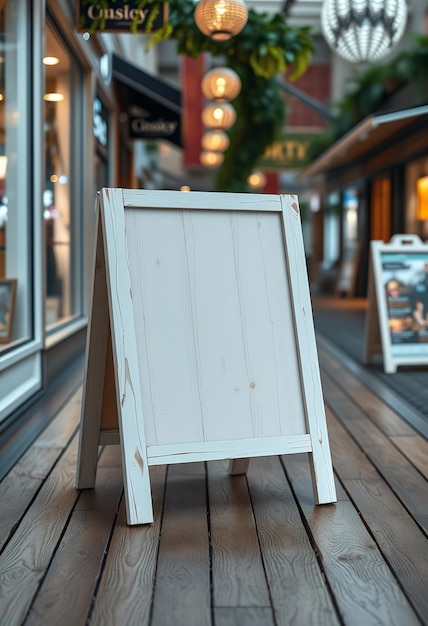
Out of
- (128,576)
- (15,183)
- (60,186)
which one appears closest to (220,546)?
(128,576)

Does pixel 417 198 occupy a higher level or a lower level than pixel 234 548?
higher

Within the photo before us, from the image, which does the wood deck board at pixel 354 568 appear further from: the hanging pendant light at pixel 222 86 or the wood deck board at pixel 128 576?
the hanging pendant light at pixel 222 86

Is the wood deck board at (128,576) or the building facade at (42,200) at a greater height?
the building facade at (42,200)

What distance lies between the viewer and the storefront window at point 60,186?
5324mm

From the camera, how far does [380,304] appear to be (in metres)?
5.49

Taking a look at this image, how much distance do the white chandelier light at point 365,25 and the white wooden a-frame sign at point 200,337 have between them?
3.39 metres

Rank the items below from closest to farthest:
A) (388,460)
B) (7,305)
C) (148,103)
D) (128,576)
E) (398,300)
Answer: (128,576)
(388,460)
(7,305)
(398,300)
(148,103)

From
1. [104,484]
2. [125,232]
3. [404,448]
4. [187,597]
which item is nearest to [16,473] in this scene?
[104,484]

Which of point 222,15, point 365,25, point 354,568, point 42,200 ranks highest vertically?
point 365,25

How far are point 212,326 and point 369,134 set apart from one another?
8.76 metres

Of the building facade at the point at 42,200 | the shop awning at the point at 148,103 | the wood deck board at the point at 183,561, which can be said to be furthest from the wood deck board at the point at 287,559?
the shop awning at the point at 148,103

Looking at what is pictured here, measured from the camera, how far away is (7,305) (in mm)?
4223

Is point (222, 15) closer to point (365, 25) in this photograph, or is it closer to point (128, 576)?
point (365, 25)

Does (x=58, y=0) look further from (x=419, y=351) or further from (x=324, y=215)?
(x=324, y=215)
